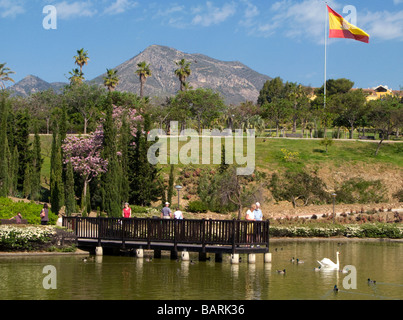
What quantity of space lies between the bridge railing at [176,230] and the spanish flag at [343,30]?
4247cm

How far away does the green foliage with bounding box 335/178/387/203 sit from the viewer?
55531mm

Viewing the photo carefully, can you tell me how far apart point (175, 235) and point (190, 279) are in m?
4.22

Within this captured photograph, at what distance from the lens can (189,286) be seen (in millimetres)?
18500

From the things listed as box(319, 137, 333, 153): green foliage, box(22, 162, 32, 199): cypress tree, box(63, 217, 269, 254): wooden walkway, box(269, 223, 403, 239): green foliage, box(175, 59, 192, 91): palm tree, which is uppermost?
box(175, 59, 192, 91): palm tree

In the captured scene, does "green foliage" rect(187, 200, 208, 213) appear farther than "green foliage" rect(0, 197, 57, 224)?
Yes

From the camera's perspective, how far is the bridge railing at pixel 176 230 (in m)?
22.9

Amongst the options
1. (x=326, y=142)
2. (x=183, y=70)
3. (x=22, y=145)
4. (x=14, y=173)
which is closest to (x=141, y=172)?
(x=14, y=173)

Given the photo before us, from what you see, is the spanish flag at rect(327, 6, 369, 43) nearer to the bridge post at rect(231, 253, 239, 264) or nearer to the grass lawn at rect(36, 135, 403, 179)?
the grass lawn at rect(36, 135, 403, 179)

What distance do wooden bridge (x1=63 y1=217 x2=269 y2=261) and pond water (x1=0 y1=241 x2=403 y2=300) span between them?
0.65m

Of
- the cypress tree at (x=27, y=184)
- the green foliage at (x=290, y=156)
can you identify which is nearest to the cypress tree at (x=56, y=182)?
the cypress tree at (x=27, y=184)

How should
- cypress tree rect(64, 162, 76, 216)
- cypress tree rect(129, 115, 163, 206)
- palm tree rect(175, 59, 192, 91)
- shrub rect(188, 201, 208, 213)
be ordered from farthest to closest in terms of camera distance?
palm tree rect(175, 59, 192, 91) → shrub rect(188, 201, 208, 213) → cypress tree rect(129, 115, 163, 206) → cypress tree rect(64, 162, 76, 216)

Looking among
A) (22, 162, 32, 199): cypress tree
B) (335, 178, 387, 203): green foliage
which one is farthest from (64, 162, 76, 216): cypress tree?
(335, 178, 387, 203): green foliage
